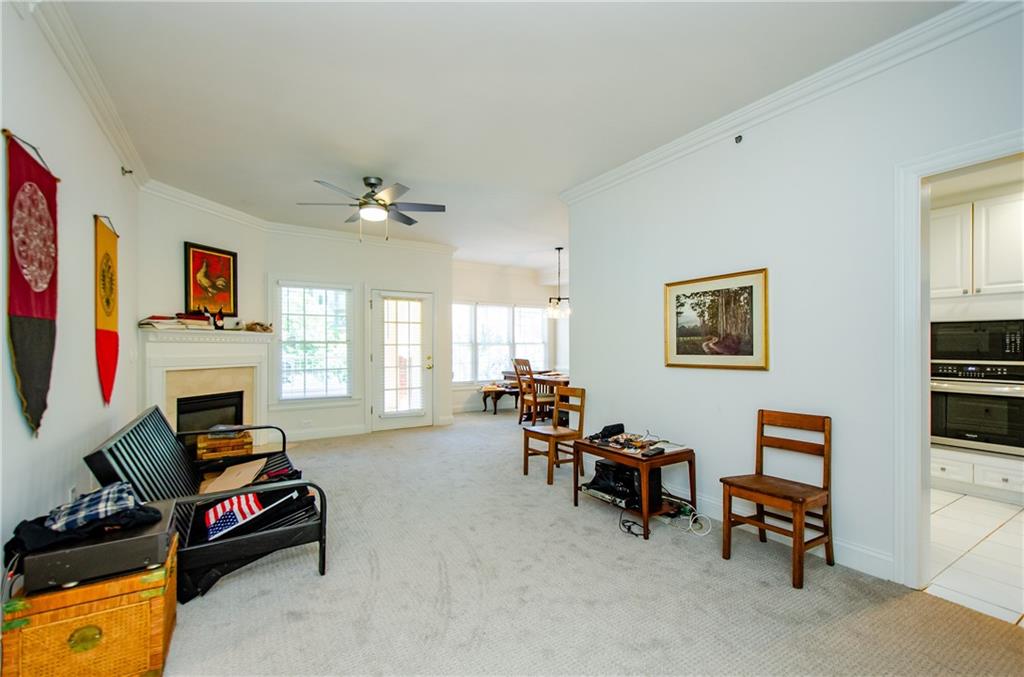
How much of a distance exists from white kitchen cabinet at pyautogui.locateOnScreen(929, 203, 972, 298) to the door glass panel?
583 cm

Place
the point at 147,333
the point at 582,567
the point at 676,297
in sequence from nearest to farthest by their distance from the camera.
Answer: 1. the point at 582,567
2. the point at 676,297
3. the point at 147,333

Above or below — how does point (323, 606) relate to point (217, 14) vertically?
below

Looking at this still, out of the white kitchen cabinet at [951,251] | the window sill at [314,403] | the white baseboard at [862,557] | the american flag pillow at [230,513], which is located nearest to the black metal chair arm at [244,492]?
the american flag pillow at [230,513]

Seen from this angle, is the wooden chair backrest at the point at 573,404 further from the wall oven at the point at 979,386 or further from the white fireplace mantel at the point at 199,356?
the white fireplace mantel at the point at 199,356

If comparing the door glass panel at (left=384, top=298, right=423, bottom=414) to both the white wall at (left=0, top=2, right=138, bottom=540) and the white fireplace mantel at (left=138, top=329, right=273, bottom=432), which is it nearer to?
the white fireplace mantel at (left=138, top=329, right=273, bottom=432)

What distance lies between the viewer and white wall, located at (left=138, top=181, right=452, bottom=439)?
442cm

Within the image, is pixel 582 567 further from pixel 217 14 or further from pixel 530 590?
pixel 217 14

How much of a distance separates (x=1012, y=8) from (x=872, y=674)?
2898 mm

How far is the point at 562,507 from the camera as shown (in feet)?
11.5

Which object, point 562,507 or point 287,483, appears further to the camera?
point 562,507

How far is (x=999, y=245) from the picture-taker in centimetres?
351

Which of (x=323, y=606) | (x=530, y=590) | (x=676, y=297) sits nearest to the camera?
(x=323, y=606)

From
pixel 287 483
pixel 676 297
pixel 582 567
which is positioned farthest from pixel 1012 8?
pixel 287 483

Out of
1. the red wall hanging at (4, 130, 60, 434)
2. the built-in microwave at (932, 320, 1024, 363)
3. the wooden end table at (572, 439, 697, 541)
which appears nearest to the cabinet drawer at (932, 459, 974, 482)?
the built-in microwave at (932, 320, 1024, 363)
